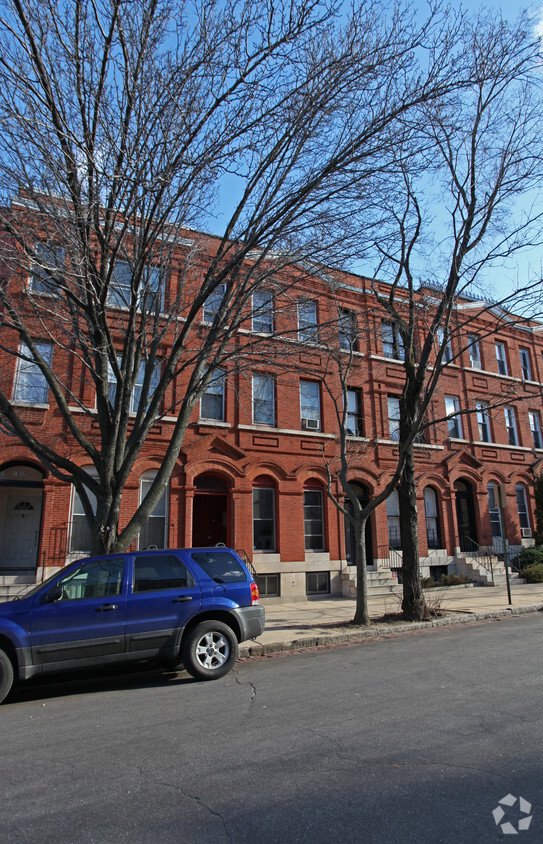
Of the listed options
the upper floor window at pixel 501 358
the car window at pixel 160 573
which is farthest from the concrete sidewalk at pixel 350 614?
the upper floor window at pixel 501 358

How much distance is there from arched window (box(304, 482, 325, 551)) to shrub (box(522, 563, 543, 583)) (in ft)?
26.4

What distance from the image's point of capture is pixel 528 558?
20.2 metres

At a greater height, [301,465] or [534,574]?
[301,465]

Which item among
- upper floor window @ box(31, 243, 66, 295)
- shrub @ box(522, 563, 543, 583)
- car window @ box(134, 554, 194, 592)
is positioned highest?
upper floor window @ box(31, 243, 66, 295)

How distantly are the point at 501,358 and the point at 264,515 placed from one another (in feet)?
48.5

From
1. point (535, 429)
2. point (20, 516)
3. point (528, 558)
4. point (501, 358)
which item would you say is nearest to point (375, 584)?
point (528, 558)

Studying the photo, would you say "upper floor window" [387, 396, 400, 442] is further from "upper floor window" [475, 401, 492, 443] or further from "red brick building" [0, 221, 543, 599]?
"upper floor window" [475, 401, 492, 443]

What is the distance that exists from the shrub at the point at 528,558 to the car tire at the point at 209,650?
16.5m

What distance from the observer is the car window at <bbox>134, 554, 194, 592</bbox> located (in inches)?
286

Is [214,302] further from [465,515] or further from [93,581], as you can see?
[465,515]

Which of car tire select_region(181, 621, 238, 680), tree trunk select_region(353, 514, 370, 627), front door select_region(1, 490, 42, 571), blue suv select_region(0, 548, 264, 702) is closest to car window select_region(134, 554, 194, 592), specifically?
blue suv select_region(0, 548, 264, 702)

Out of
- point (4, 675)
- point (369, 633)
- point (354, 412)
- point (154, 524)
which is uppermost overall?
point (354, 412)

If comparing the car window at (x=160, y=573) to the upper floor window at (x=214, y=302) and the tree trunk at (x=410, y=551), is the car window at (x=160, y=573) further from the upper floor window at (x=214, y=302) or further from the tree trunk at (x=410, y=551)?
the tree trunk at (x=410, y=551)

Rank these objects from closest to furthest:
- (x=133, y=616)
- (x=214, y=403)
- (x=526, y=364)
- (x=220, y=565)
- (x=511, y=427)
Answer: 1. (x=133, y=616)
2. (x=220, y=565)
3. (x=214, y=403)
4. (x=511, y=427)
5. (x=526, y=364)
